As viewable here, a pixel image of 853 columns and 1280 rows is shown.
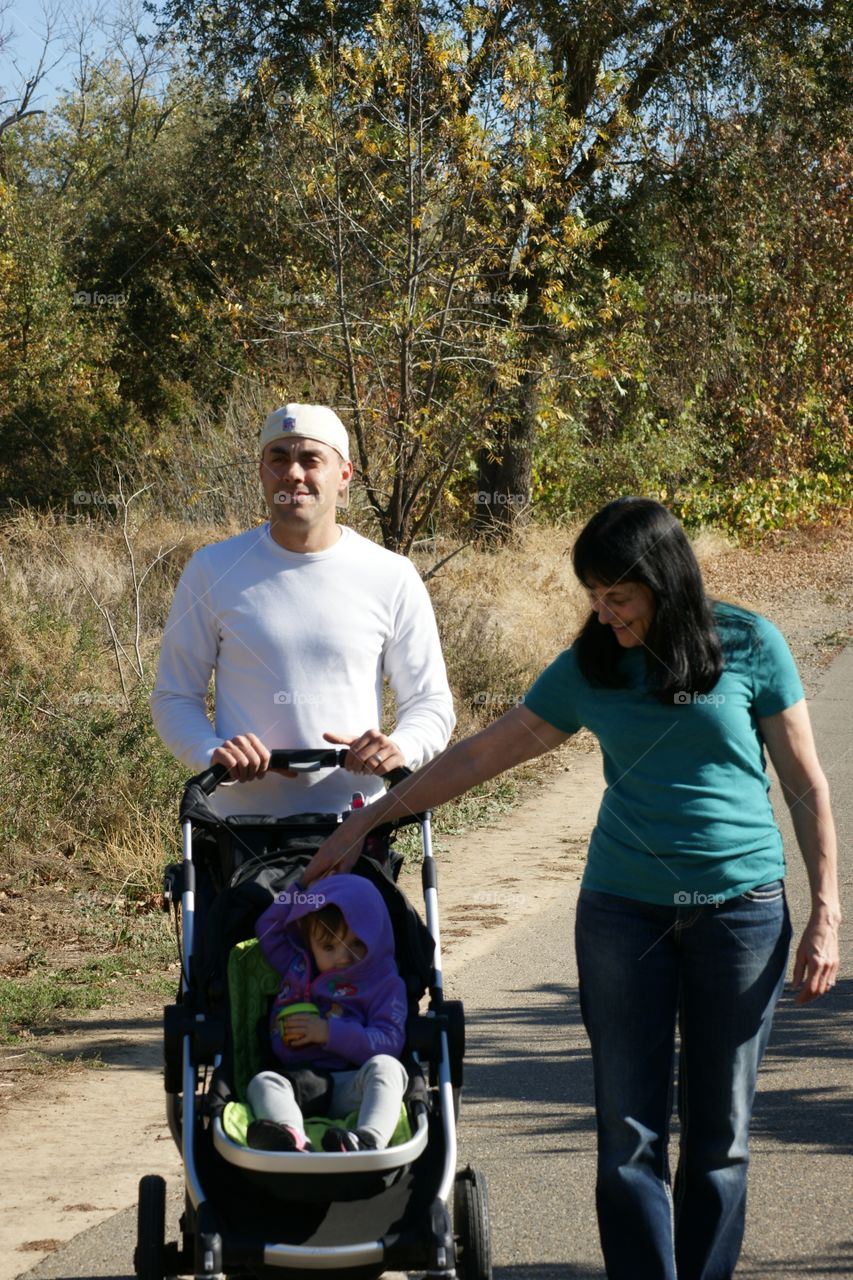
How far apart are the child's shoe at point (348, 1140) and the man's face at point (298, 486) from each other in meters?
1.74

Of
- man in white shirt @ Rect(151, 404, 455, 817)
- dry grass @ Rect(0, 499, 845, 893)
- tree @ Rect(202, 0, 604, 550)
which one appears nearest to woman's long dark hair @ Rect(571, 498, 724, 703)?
man in white shirt @ Rect(151, 404, 455, 817)

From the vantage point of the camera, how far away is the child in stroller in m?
3.08

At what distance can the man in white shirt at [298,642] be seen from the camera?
4.02m

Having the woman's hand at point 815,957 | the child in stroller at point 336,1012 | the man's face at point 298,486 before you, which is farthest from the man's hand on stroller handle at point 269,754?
the woman's hand at point 815,957

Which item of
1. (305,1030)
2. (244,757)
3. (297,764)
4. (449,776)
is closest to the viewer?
(305,1030)

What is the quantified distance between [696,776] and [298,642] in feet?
4.35

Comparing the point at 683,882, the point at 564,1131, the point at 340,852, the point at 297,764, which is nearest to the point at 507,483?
the point at 564,1131

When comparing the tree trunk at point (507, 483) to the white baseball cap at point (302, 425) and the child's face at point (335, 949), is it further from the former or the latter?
the child's face at point (335, 949)

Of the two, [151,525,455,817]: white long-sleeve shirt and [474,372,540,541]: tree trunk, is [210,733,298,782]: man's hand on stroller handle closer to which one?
[151,525,455,817]: white long-sleeve shirt

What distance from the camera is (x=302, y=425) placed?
4125mm

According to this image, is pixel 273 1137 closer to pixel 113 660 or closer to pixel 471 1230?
pixel 471 1230

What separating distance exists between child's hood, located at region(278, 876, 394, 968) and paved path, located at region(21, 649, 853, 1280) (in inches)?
47.7

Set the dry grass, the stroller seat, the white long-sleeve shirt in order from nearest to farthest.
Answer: the stroller seat < the white long-sleeve shirt < the dry grass

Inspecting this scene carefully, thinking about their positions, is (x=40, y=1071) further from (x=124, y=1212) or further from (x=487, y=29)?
(x=487, y=29)
